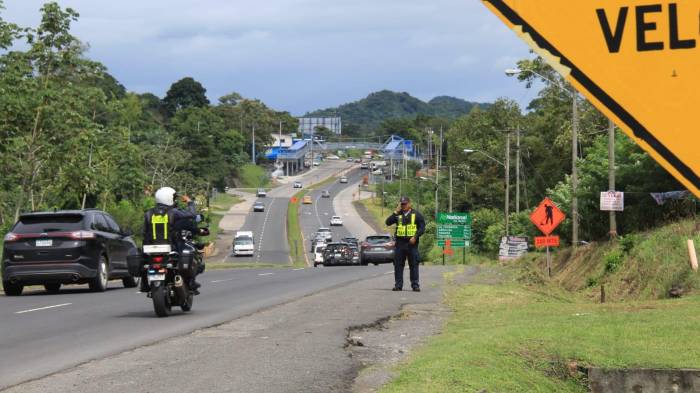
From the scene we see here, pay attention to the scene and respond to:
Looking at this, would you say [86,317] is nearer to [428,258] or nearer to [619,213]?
[619,213]

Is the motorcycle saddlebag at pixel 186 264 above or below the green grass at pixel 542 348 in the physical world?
above

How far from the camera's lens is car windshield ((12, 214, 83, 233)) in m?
20.8

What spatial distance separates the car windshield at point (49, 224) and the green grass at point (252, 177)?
14457 cm

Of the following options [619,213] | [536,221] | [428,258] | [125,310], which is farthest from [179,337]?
[428,258]

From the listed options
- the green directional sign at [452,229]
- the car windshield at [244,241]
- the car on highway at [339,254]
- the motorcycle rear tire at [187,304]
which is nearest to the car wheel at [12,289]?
the motorcycle rear tire at [187,304]

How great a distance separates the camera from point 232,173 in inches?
6437

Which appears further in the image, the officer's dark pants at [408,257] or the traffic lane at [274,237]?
the traffic lane at [274,237]

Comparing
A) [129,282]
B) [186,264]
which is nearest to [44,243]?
[129,282]

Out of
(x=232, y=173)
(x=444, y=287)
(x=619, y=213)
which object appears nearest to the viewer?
(x=444, y=287)

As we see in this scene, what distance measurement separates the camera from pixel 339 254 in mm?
47875

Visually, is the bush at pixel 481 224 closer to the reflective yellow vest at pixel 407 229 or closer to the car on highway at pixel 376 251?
the car on highway at pixel 376 251

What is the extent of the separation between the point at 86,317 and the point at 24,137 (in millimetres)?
20483

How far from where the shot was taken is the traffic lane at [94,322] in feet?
35.0

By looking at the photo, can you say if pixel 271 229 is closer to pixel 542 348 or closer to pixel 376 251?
pixel 376 251
